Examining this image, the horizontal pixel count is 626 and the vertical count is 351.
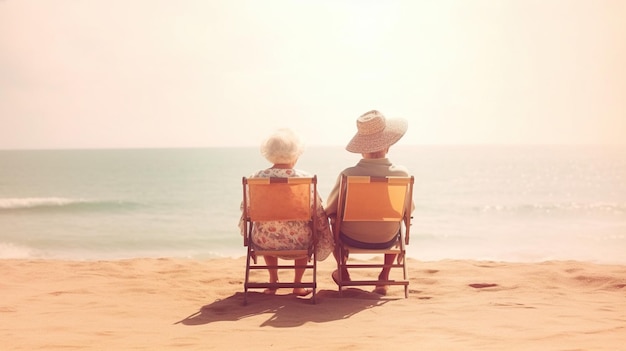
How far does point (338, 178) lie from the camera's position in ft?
17.6

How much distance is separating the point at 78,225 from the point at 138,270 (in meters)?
13.7

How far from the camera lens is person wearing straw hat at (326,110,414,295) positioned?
5.52 meters

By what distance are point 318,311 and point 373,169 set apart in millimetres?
1340

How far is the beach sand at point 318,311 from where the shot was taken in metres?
3.97

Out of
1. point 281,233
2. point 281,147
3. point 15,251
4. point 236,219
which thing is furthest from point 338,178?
point 236,219

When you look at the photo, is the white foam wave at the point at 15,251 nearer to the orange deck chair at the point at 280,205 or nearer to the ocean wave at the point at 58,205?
the orange deck chair at the point at 280,205

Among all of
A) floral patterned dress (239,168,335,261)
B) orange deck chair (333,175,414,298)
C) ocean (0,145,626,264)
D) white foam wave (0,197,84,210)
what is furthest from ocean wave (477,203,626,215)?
floral patterned dress (239,168,335,261)

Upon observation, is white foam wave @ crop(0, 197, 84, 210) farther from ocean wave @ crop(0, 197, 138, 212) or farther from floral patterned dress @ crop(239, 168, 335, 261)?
floral patterned dress @ crop(239, 168, 335, 261)

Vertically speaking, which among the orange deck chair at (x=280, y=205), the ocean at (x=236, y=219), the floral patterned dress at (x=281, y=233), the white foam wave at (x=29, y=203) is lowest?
the white foam wave at (x=29, y=203)

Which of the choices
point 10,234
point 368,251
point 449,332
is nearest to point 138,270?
point 368,251

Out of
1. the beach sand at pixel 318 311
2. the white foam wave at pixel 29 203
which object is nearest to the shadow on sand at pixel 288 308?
the beach sand at pixel 318 311

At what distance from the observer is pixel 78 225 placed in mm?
19719

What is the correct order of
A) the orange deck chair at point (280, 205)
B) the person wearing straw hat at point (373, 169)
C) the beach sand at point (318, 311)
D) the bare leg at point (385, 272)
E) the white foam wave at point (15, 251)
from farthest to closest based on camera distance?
the white foam wave at point (15, 251)
the bare leg at point (385, 272)
the person wearing straw hat at point (373, 169)
the orange deck chair at point (280, 205)
the beach sand at point (318, 311)

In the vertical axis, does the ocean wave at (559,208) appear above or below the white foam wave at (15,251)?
below
